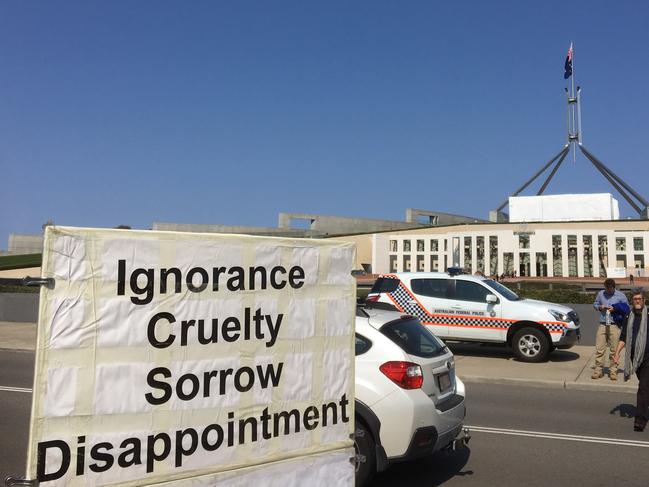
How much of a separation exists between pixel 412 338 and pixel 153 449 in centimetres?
315

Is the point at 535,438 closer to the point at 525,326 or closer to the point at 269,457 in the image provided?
the point at 269,457

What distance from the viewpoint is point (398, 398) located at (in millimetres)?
4801

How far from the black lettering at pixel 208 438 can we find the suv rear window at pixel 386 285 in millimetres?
11551

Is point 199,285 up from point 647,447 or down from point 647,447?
up

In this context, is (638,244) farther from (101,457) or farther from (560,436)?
(101,457)

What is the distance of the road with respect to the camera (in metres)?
5.52

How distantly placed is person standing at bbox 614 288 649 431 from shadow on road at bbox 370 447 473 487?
105 inches

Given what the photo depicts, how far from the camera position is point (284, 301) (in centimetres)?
310

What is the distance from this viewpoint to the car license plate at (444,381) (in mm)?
5223

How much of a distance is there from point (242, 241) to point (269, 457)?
1125 millimetres

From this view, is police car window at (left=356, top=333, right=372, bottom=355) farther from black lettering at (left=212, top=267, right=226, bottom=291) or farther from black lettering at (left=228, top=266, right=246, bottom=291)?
black lettering at (left=212, top=267, right=226, bottom=291)

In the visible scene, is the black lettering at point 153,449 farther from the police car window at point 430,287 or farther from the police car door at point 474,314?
the police car window at point 430,287

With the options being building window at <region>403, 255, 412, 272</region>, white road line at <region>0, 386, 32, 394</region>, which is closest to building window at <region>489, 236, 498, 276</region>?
building window at <region>403, 255, 412, 272</region>

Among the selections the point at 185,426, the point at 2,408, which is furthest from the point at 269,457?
the point at 2,408
